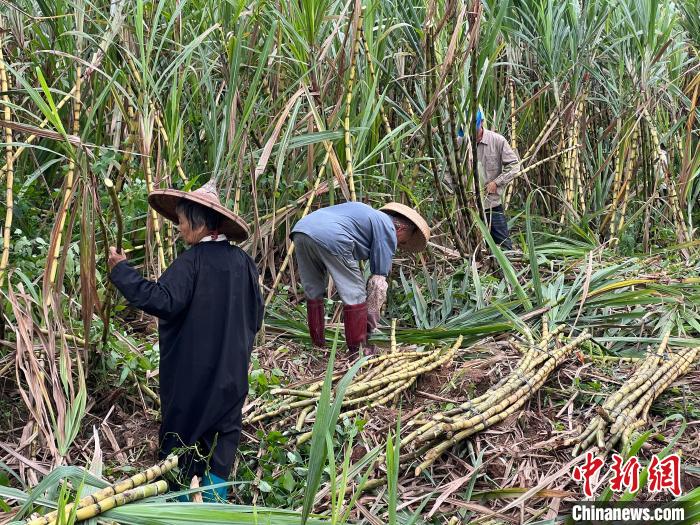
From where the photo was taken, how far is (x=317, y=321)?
453 cm

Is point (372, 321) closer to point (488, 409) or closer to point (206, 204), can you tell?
point (488, 409)

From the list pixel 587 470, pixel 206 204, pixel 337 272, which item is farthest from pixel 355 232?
pixel 587 470

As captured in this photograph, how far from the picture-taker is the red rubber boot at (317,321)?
452 centimetres

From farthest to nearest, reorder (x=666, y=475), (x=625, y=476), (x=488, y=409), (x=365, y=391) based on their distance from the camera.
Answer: (x=365, y=391) < (x=488, y=409) < (x=666, y=475) < (x=625, y=476)

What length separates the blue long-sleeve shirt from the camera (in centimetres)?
431

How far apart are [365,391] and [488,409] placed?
21.2 inches

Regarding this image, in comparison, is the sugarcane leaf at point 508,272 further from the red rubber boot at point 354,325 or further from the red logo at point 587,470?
the red logo at point 587,470

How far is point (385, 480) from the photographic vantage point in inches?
119

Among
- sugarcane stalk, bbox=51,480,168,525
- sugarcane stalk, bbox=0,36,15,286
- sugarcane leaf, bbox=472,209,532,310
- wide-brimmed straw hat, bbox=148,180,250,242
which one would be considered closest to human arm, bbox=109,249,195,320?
wide-brimmed straw hat, bbox=148,180,250,242

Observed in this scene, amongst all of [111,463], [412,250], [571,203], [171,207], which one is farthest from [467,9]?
[111,463]

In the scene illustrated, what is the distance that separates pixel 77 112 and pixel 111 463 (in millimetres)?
1195

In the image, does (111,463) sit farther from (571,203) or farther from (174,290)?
(571,203)

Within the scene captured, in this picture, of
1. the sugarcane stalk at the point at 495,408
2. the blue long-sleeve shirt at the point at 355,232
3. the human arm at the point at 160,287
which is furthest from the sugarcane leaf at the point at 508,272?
the human arm at the point at 160,287

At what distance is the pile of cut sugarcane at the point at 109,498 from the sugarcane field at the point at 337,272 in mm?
11
